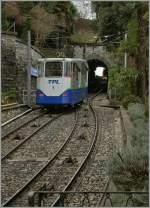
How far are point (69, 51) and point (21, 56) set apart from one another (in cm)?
1597

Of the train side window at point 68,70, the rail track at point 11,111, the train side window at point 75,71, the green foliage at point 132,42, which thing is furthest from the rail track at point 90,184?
the green foliage at point 132,42

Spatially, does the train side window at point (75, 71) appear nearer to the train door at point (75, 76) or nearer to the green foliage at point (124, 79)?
the train door at point (75, 76)

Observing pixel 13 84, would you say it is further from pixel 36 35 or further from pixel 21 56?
pixel 36 35

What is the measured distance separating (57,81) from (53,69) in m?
0.71

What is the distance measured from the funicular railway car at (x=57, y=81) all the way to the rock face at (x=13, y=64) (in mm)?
4238

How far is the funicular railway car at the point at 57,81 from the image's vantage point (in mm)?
24922

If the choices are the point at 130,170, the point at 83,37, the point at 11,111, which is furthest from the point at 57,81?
the point at 83,37

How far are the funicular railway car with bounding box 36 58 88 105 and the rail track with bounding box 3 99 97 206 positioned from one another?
631 centimetres

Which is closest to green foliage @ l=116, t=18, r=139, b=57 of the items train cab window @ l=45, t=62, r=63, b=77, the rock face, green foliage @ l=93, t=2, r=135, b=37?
train cab window @ l=45, t=62, r=63, b=77

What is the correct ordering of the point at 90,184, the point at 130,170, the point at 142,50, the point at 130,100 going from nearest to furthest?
the point at 130,170
the point at 90,184
the point at 142,50
the point at 130,100

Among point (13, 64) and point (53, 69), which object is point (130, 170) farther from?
point (13, 64)

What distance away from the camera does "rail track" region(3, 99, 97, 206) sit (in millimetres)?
9973

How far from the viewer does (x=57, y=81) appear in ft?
82.1

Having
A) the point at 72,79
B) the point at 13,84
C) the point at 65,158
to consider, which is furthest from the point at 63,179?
the point at 13,84
